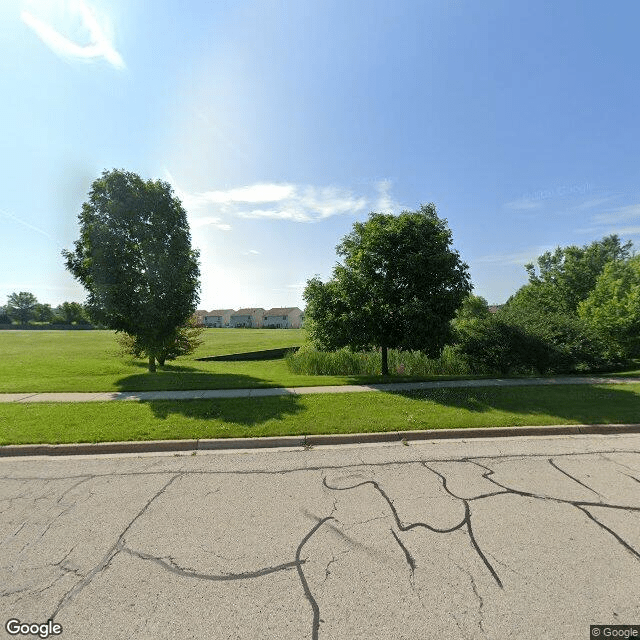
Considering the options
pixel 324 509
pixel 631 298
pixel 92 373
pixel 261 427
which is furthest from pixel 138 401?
pixel 631 298

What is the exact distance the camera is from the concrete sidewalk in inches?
354

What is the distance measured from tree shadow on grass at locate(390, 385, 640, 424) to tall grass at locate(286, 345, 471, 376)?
5658mm

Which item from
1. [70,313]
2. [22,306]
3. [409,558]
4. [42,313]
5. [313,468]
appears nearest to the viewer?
[409,558]

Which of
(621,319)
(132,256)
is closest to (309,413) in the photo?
(132,256)

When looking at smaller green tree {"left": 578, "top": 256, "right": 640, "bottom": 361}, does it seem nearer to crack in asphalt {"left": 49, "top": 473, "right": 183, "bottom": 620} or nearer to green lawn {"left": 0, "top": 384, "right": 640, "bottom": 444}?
green lawn {"left": 0, "top": 384, "right": 640, "bottom": 444}

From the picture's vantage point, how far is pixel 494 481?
4.59m

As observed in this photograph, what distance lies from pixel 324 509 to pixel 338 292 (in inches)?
357

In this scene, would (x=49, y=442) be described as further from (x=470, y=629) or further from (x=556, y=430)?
(x=556, y=430)

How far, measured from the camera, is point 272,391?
963cm

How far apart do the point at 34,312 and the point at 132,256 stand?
9385 centimetres

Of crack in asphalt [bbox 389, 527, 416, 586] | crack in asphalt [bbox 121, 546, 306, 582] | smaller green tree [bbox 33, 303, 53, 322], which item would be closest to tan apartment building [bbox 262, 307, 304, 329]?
smaller green tree [bbox 33, 303, 53, 322]

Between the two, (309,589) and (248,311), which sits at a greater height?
(248,311)

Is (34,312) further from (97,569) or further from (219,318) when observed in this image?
(97,569)

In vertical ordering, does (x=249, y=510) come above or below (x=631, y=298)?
below
